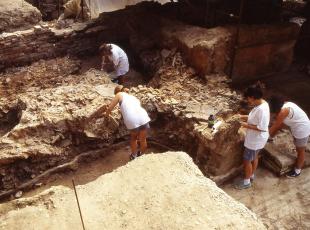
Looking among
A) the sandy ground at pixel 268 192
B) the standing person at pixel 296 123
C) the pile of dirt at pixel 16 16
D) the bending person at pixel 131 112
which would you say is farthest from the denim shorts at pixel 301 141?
the pile of dirt at pixel 16 16

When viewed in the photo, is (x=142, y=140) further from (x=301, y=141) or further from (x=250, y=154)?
(x=301, y=141)

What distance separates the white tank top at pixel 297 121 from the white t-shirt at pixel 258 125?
1.64 ft

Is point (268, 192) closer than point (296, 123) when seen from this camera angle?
No

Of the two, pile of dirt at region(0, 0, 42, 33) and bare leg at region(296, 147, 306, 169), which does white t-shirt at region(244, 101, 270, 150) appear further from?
pile of dirt at region(0, 0, 42, 33)

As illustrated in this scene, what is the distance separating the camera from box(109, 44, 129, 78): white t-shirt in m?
6.80

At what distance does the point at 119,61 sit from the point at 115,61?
0.17 metres

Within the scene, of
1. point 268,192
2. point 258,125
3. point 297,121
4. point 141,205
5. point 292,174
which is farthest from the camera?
point 292,174

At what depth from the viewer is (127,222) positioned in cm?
306

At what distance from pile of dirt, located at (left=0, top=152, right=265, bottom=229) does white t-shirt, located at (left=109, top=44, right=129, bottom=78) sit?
146 inches

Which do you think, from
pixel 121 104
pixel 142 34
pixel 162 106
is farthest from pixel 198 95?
pixel 142 34

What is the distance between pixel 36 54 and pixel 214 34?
13.4ft

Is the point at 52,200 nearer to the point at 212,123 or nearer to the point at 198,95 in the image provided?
the point at 212,123

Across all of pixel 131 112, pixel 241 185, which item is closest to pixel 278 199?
pixel 241 185

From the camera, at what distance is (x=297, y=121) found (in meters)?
4.97
